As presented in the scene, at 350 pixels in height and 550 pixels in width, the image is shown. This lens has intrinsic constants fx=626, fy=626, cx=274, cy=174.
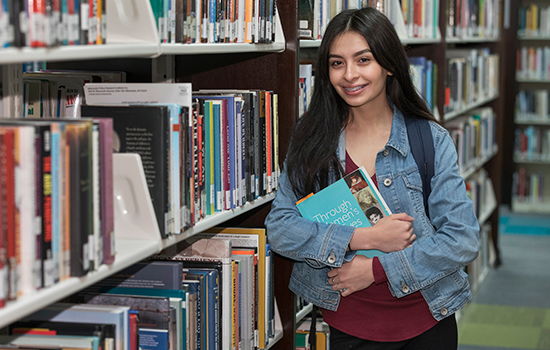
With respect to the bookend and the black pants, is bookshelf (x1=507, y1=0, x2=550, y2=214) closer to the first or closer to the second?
the black pants

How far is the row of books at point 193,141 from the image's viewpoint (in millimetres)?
1206

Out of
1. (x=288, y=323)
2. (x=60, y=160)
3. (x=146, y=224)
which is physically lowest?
(x=288, y=323)

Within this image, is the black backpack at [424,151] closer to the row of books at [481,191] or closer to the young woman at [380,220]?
the young woman at [380,220]

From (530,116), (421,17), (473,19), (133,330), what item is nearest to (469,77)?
(473,19)

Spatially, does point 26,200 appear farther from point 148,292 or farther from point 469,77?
point 469,77

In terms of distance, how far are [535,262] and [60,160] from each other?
465 centimetres

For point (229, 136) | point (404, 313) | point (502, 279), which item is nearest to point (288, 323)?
point (404, 313)

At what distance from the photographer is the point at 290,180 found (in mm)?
1659

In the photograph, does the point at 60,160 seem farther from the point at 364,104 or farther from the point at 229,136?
the point at 364,104

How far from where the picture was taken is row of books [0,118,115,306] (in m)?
0.87

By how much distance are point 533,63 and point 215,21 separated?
564 cm

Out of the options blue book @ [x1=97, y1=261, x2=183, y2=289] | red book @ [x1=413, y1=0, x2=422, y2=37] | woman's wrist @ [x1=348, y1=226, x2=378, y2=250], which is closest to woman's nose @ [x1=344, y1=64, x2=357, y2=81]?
woman's wrist @ [x1=348, y1=226, x2=378, y2=250]

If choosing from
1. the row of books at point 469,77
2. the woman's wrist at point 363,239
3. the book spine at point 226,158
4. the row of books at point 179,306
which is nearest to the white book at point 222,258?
the row of books at point 179,306

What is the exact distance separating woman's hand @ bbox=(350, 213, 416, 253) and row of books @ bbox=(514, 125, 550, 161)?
17.5 ft
